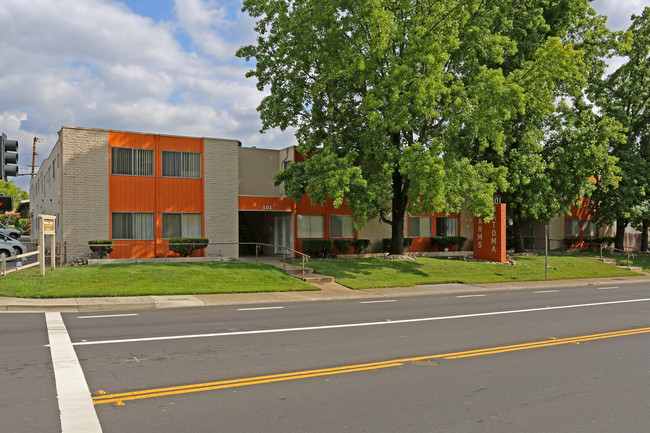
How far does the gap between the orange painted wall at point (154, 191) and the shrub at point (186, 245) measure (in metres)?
0.75

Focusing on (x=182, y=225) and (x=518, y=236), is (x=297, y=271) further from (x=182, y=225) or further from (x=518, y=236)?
(x=518, y=236)

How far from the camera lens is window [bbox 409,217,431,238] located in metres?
34.5

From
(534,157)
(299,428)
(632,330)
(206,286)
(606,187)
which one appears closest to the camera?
(299,428)

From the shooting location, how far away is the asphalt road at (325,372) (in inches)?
225

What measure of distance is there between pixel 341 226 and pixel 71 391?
2591 cm

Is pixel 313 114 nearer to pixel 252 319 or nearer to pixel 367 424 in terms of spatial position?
pixel 252 319

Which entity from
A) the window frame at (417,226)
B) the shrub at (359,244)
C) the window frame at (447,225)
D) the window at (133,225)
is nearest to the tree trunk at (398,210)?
the shrub at (359,244)

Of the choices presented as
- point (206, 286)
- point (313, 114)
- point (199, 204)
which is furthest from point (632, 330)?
point (199, 204)

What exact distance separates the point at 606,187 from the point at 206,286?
94.1 feet

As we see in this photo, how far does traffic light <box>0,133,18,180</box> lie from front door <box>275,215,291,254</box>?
21.5 m

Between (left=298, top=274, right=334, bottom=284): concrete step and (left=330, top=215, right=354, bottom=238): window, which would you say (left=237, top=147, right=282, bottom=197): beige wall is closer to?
(left=330, top=215, right=354, bottom=238): window

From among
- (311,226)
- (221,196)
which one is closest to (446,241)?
(311,226)

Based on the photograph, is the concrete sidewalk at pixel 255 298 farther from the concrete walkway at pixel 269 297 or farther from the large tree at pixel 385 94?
the large tree at pixel 385 94

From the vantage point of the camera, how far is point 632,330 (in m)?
11.7
